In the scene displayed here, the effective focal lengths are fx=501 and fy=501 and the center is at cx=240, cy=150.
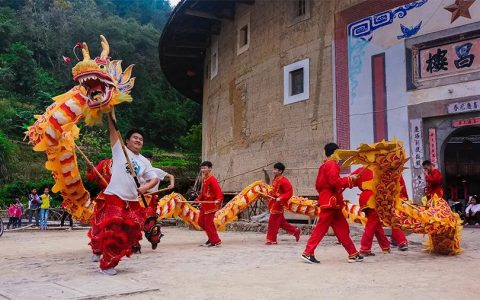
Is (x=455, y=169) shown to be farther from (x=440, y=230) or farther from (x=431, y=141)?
(x=440, y=230)

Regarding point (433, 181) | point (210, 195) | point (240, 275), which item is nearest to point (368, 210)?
point (433, 181)

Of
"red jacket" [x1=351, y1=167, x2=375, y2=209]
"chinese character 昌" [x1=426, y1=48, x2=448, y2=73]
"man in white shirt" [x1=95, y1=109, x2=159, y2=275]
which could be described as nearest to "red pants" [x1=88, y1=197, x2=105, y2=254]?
"man in white shirt" [x1=95, y1=109, x2=159, y2=275]

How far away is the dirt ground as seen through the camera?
14.4 ft

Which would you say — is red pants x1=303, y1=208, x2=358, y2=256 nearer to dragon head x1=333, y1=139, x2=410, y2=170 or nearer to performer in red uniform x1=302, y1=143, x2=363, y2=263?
performer in red uniform x1=302, y1=143, x2=363, y2=263

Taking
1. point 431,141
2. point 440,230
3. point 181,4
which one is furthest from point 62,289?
point 181,4

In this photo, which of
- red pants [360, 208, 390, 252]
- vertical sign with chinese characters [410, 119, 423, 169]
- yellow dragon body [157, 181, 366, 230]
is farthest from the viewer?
vertical sign with chinese characters [410, 119, 423, 169]

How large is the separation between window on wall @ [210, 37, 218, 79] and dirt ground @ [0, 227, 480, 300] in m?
12.8

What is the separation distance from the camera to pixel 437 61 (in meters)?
12.0

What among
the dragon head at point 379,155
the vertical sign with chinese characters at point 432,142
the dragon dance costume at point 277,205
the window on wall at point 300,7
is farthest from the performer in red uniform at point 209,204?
the window on wall at point 300,7

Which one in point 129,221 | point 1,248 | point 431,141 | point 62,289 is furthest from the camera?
point 431,141

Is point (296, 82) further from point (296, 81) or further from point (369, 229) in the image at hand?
point (369, 229)

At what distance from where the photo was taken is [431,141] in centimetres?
1206

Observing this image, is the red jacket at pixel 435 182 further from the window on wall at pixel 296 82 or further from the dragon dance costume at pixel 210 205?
the window on wall at pixel 296 82

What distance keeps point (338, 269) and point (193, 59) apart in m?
18.3
